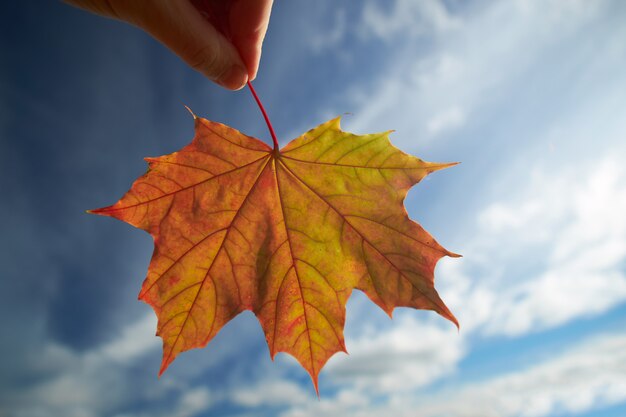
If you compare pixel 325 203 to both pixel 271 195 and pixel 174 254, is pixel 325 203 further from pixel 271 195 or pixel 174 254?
pixel 174 254

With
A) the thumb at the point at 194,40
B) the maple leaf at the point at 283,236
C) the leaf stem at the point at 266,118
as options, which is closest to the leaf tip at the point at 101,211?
the maple leaf at the point at 283,236

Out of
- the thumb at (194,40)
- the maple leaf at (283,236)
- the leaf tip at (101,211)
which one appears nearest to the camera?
the leaf tip at (101,211)

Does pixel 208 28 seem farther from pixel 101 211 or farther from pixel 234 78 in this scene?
pixel 101 211

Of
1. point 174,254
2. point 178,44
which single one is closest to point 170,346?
point 174,254

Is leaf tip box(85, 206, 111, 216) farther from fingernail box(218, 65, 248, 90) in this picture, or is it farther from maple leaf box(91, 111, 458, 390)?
fingernail box(218, 65, 248, 90)

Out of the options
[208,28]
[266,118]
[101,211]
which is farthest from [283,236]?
[208,28]

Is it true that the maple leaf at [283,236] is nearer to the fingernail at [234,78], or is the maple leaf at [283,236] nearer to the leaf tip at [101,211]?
the leaf tip at [101,211]

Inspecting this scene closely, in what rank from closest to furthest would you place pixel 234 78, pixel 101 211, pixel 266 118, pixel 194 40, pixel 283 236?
pixel 101 211 → pixel 266 118 → pixel 283 236 → pixel 194 40 → pixel 234 78
